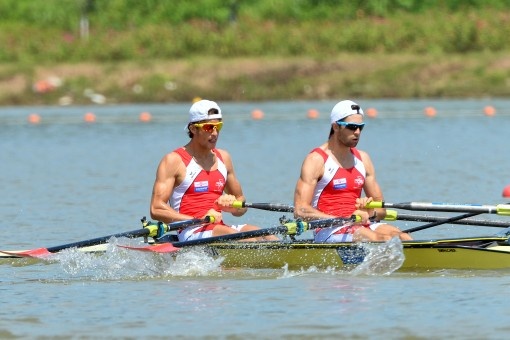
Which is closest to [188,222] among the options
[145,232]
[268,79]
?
[145,232]

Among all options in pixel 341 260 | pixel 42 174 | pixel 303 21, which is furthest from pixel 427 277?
pixel 303 21

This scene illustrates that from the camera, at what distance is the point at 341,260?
39.8 ft

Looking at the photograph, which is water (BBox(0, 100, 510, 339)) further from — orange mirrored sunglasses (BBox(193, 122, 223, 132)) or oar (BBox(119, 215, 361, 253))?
orange mirrored sunglasses (BBox(193, 122, 223, 132))

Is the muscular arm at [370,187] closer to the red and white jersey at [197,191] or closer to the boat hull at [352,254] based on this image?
the boat hull at [352,254]

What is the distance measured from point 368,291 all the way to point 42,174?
14193 mm

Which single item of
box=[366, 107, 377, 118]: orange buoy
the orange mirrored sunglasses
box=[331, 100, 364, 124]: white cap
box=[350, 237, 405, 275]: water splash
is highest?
box=[366, 107, 377, 118]: orange buoy

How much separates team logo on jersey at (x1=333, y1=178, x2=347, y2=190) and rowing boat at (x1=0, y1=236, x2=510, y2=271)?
0.57 m

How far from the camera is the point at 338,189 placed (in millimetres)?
12570

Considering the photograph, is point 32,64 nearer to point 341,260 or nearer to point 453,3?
point 453,3

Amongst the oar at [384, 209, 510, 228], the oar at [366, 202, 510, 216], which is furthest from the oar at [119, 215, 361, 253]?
the oar at [384, 209, 510, 228]

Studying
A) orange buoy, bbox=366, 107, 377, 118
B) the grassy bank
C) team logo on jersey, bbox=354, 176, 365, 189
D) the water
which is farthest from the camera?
the grassy bank

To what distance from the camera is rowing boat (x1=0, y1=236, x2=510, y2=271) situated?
11867 mm

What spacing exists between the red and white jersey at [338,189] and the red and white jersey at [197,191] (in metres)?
0.99

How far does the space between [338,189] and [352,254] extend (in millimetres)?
768
